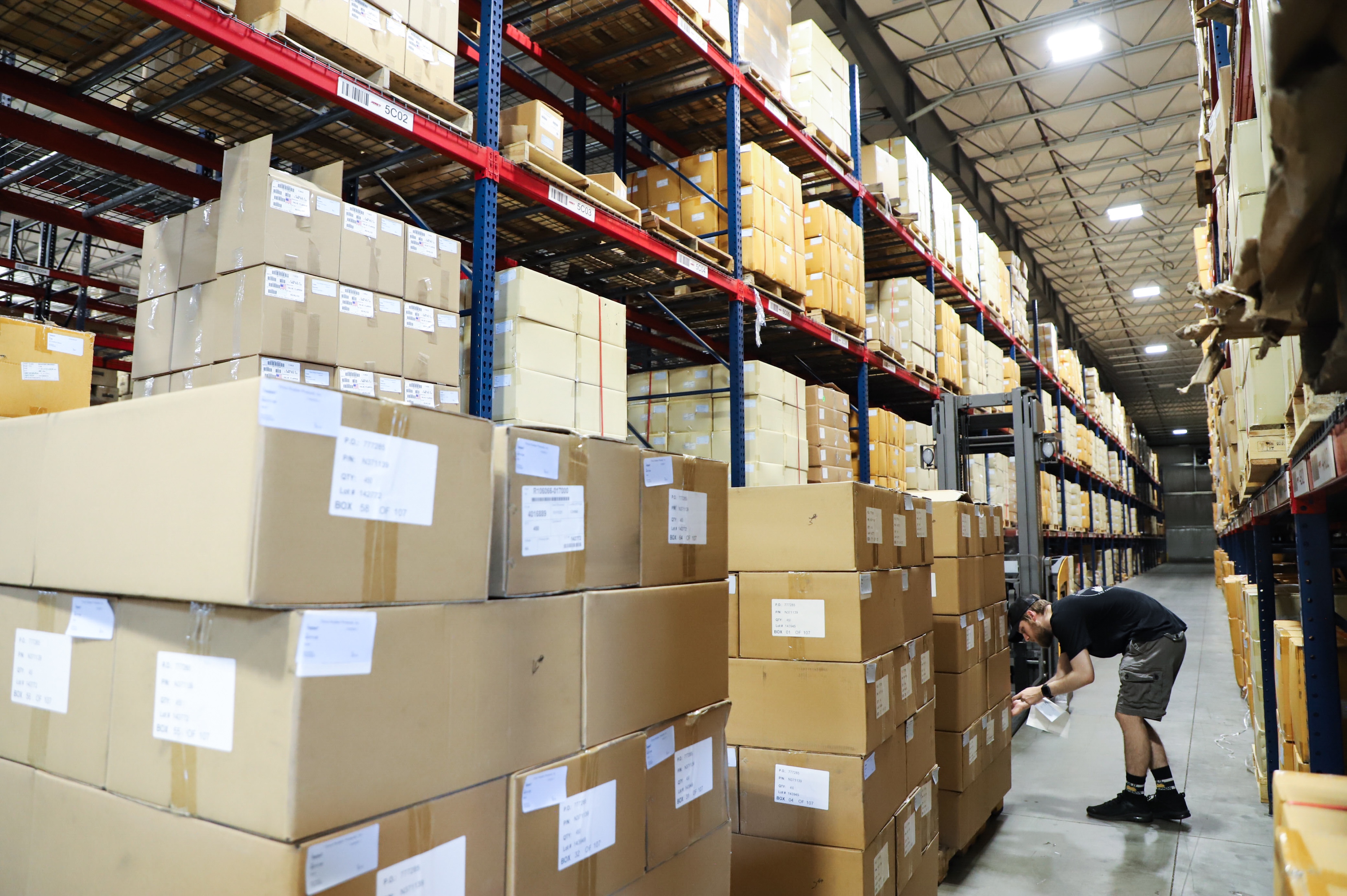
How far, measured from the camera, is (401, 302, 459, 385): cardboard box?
10.5 feet

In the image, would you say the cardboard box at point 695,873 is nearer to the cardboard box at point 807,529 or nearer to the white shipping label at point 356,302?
the cardboard box at point 807,529

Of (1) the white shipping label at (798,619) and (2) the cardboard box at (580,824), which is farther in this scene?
(1) the white shipping label at (798,619)

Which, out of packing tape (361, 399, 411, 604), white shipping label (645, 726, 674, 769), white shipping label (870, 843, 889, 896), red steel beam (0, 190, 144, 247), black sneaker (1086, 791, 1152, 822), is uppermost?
red steel beam (0, 190, 144, 247)

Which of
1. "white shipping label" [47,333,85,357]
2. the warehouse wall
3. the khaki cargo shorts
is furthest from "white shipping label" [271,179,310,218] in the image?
the warehouse wall

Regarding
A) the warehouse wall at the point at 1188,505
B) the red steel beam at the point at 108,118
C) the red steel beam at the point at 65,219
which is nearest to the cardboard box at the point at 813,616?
the red steel beam at the point at 108,118

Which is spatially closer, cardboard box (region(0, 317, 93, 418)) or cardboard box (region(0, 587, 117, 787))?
cardboard box (region(0, 587, 117, 787))

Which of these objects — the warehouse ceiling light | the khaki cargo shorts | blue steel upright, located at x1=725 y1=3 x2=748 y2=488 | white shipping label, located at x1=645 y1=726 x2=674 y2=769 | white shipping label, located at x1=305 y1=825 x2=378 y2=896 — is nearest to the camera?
white shipping label, located at x1=305 y1=825 x2=378 y2=896

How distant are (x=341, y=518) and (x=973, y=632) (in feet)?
13.2

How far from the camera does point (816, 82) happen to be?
657 cm

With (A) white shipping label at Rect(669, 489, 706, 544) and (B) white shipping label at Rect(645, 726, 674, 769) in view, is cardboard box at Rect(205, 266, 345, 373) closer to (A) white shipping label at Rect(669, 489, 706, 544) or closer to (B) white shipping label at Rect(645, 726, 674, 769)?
(A) white shipping label at Rect(669, 489, 706, 544)

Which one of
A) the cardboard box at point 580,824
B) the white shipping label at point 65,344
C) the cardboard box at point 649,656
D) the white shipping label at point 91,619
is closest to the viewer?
the white shipping label at point 91,619

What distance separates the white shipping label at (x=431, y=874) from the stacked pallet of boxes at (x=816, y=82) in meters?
6.07

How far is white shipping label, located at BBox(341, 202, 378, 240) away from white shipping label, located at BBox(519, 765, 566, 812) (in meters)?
2.25

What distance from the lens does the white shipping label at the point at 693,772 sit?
186cm
